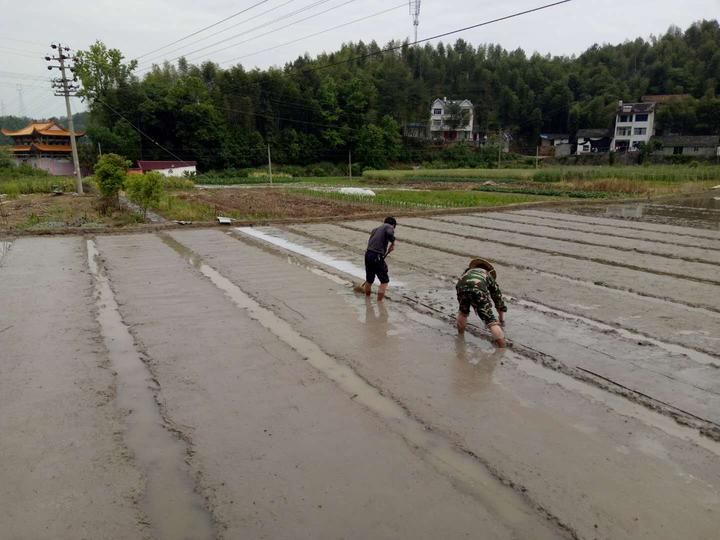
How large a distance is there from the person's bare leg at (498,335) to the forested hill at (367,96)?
3547 cm

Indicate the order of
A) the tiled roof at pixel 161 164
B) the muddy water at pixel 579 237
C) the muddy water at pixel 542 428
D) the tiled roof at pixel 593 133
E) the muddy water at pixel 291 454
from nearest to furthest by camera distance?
1. the muddy water at pixel 291 454
2. the muddy water at pixel 542 428
3. the muddy water at pixel 579 237
4. the tiled roof at pixel 161 164
5. the tiled roof at pixel 593 133

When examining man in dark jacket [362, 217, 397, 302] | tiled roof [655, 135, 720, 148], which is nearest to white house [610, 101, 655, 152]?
tiled roof [655, 135, 720, 148]

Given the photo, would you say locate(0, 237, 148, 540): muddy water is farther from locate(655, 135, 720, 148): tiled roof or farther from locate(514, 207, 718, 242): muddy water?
locate(655, 135, 720, 148): tiled roof

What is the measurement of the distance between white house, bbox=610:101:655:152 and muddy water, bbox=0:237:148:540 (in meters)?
65.6

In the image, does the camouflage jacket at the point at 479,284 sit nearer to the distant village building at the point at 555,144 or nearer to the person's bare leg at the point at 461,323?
the person's bare leg at the point at 461,323

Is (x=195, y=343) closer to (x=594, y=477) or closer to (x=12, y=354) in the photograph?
(x=12, y=354)

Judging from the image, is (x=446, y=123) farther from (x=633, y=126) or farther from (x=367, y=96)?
(x=633, y=126)

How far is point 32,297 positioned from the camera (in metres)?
8.16

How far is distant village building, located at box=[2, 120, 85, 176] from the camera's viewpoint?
147 feet

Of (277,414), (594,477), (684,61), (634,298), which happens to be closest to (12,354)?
(277,414)

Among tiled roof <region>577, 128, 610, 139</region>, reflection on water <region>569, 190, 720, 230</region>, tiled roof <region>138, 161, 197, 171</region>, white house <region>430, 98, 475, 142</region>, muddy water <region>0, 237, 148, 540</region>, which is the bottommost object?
reflection on water <region>569, 190, 720, 230</region>

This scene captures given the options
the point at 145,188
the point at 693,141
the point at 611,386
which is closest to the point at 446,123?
the point at 693,141

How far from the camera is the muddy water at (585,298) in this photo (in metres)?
6.50

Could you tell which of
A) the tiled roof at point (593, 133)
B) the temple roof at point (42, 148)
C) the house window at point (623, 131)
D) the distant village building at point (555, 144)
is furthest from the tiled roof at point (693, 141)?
the temple roof at point (42, 148)
